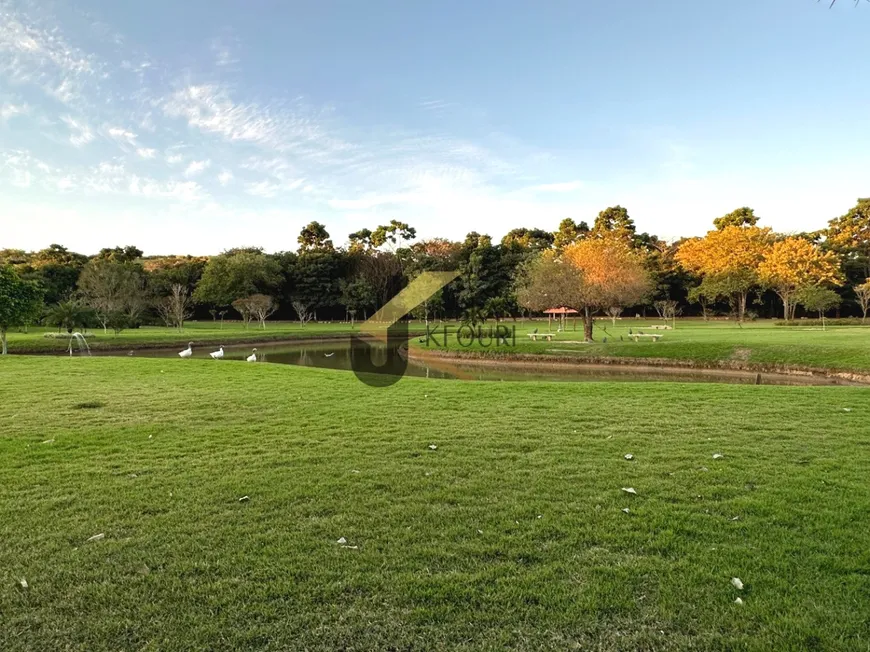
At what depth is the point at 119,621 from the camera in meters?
2.40

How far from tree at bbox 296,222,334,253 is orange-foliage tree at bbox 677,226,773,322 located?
1638 inches

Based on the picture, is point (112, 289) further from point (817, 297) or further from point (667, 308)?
point (817, 297)

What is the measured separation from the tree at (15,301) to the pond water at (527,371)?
651cm

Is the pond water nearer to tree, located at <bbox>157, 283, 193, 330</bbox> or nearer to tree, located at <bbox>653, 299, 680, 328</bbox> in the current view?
tree, located at <bbox>157, 283, 193, 330</bbox>

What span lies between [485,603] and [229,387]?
9.14m

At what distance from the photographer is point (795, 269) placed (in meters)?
41.3

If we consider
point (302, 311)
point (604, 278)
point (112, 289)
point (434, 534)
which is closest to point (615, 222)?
point (604, 278)

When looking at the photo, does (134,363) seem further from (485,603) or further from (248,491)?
(485,603)

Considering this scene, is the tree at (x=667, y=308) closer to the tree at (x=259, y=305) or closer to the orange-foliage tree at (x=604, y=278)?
the orange-foliage tree at (x=604, y=278)

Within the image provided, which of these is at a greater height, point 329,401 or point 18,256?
point 18,256

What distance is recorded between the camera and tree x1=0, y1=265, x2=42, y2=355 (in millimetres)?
18188

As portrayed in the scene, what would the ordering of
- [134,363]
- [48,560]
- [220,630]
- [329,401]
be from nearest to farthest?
1. [220,630]
2. [48,560]
3. [329,401]
4. [134,363]

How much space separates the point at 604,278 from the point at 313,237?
143 ft

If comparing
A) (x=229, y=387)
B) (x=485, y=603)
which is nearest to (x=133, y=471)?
(x=485, y=603)
